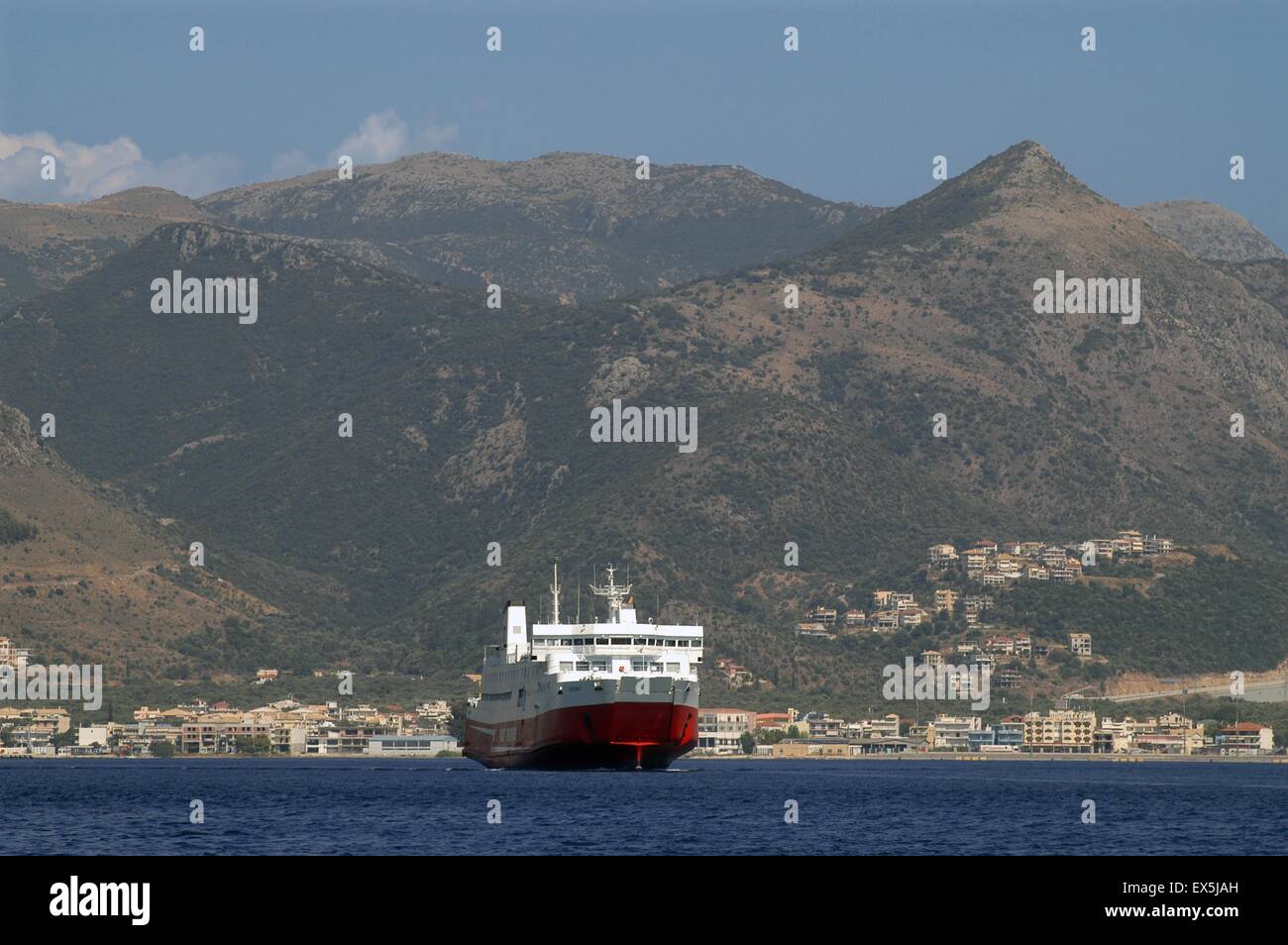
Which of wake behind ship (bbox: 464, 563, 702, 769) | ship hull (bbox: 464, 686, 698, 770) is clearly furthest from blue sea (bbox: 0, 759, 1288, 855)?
wake behind ship (bbox: 464, 563, 702, 769)

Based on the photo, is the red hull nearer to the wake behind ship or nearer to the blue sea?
the wake behind ship

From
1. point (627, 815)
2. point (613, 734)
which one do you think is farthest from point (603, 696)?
point (627, 815)

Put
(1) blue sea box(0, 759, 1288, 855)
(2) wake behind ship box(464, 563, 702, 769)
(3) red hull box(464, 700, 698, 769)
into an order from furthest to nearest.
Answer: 1. (2) wake behind ship box(464, 563, 702, 769)
2. (3) red hull box(464, 700, 698, 769)
3. (1) blue sea box(0, 759, 1288, 855)

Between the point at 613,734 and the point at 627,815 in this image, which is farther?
the point at 613,734

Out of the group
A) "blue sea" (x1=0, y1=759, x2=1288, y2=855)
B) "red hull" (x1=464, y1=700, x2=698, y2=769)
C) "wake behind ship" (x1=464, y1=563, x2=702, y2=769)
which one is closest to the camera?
Result: "blue sea" (x1=0, y1=759, x2=1288, y2=855)

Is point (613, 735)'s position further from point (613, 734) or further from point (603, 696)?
point (603, 696)
